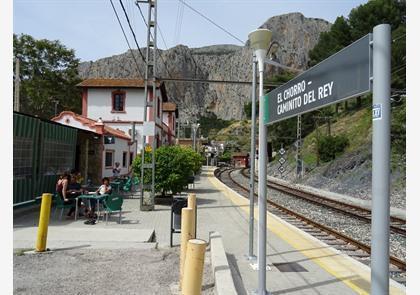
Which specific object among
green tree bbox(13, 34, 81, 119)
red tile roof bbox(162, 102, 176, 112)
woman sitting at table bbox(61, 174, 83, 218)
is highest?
green tree bbox(13, 34, 81, 119)

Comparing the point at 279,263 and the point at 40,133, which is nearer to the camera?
the point at 279,263

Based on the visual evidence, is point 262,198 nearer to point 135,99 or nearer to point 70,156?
point 70,156

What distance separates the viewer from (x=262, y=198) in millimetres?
4930

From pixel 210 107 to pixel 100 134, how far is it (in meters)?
157

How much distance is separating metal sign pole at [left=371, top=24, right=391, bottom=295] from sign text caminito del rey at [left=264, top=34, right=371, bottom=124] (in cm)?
11

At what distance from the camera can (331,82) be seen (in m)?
3.04

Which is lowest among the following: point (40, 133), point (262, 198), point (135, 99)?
point (262, 198)

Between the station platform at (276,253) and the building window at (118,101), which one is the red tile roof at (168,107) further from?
the station platform at (276,253)

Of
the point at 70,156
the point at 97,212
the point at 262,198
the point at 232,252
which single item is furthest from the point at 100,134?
the point at 262,198

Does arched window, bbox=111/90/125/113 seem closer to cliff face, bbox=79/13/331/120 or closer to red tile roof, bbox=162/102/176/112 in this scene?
red tile roof, bbox=162/102/176/112

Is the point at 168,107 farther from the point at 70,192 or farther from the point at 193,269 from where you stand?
the point at 193,269

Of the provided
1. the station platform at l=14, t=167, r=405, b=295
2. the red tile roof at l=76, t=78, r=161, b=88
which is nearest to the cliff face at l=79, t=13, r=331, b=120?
the red tile roof at l=76, t=78, r=161, b=88

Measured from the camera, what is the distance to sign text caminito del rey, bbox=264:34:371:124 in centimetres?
263

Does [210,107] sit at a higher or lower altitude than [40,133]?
higher
